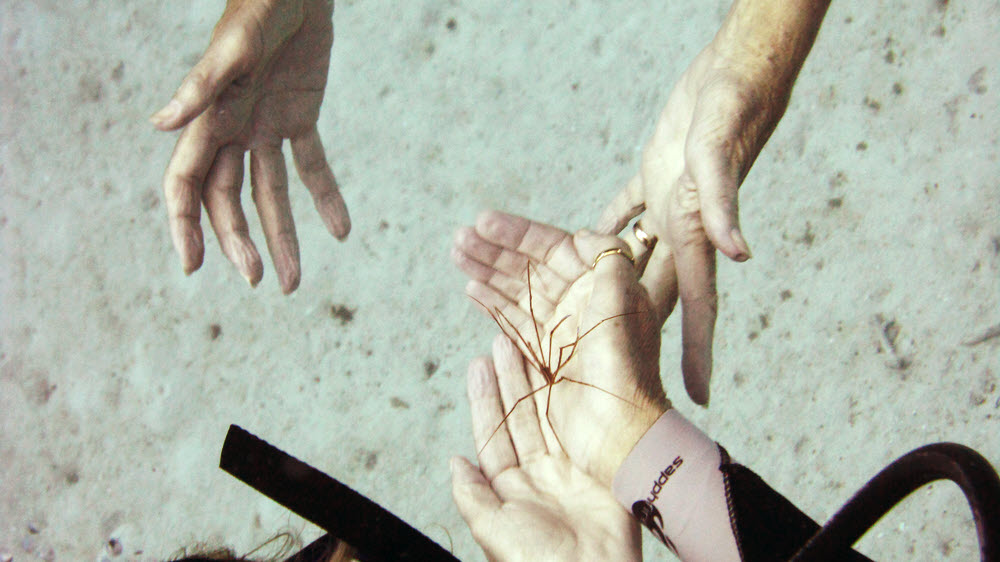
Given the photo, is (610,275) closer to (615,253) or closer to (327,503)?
(615,253)

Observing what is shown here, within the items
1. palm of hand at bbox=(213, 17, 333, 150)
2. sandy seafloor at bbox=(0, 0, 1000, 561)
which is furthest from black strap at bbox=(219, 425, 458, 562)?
sandy seafloor at bbox=(0, 0, 1000, 561)

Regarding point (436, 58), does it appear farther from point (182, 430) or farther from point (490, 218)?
point (182, 430)

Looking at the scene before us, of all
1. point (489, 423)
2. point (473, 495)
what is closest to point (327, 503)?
point (473, 495)

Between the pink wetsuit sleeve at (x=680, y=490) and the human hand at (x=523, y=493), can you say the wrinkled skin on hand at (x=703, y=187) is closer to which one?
the pink wetsuit sleeve at (x=680, y=490)

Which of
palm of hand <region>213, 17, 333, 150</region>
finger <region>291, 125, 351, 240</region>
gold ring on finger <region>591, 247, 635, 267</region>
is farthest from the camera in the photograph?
finger <region>291, 125, 351, 240</region>

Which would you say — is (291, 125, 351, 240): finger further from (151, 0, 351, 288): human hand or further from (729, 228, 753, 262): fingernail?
(729, 228, 753, 262): fingernail
